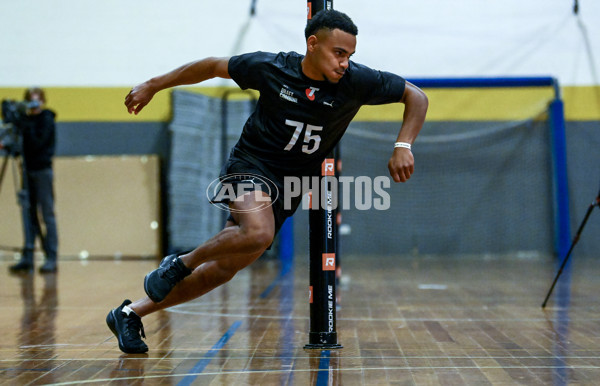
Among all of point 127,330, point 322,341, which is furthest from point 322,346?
point 127,330

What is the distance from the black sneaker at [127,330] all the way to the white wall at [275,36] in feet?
29.7

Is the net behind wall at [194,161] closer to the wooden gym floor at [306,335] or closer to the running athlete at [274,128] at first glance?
the wooden gym floor at [306,335]

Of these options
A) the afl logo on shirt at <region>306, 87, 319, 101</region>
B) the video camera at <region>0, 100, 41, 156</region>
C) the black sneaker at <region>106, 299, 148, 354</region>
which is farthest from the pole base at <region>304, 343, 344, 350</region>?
the video camera at <region>0, 100, 41, 156</region>

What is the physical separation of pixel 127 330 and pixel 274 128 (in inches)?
51.0

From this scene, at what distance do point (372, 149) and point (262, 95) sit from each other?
28.5 feet

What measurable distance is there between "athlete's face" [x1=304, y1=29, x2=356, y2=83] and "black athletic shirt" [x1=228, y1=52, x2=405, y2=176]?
0.13 meters

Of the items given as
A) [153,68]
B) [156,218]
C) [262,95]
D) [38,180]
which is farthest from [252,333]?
[153,68]

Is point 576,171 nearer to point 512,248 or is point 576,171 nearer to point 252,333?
point 512,248

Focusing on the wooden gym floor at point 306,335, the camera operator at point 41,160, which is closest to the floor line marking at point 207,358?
the wooden gym floor at point 306,335

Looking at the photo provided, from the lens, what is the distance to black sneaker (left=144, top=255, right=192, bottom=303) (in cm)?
387

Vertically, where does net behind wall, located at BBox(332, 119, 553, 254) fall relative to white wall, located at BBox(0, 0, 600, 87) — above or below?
below

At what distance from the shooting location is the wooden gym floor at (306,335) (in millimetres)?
3402

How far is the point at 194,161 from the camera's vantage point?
12086 mm

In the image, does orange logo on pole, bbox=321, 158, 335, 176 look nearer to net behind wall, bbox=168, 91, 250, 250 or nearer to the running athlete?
the running athlete
